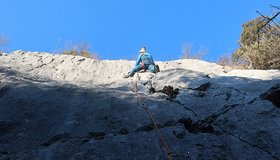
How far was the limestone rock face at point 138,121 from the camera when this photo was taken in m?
5.80

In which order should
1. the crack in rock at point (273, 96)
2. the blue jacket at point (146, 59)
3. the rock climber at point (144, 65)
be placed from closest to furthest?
1. the crack in rock at point (273, 96)
2. the rock climber at point (144, 65)
3. the blue jacket at point (146, 59)

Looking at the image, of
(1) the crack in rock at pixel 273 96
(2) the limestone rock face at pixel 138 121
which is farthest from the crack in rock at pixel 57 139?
(1) the crack in rock at pixel 273 96

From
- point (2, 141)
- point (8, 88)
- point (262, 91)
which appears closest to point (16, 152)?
point (2, 141)

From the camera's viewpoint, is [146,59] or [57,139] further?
[146,59]

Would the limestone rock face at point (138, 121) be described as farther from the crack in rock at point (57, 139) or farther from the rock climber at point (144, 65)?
the rock climber at point (144, 65)

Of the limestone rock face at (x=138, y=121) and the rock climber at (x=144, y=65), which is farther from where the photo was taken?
the rock climber at (x=144, y=65)

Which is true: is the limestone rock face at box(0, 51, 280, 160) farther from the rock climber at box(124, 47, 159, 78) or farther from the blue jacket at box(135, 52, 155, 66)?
the blue jacket at box(135, 52, 155, 66)

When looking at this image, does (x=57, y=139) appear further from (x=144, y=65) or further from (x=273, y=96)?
(x=144, y=65)

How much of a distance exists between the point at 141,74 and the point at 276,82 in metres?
5.36

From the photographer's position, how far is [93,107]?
272 inches

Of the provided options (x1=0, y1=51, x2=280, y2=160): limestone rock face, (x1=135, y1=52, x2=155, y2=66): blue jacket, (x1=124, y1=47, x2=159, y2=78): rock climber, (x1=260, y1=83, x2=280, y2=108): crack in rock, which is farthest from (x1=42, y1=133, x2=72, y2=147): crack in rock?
(x1=135, y1=52, x2=155, y2=66): blue jacket

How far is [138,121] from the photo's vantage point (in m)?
6.51

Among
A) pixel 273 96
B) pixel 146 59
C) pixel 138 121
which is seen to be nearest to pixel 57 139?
pixel 138 121

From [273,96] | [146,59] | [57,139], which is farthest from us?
[146,59]
